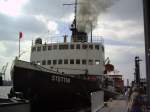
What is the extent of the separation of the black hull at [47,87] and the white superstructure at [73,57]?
143 inches

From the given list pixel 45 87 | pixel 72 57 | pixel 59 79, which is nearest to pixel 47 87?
pixel 45 87

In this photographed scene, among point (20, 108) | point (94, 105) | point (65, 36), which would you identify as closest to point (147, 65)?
point (20, 108)

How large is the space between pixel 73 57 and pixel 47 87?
300 inches

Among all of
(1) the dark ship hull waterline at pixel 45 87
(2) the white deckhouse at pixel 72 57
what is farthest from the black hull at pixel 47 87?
(2) the white deckhouse at pixel 72 57

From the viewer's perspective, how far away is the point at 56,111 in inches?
627

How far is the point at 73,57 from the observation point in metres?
22.6

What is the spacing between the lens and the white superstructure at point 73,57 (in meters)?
22.4

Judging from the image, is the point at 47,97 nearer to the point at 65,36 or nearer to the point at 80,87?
the point at 80,87

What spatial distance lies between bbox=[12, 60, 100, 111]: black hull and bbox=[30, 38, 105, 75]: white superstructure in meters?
3.63

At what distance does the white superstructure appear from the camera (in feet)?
73.4

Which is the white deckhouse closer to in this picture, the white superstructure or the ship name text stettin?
the white superstructure

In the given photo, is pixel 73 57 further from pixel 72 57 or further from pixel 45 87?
pixel 45 87

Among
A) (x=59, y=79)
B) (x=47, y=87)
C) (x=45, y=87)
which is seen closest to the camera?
(x=45, y=87)

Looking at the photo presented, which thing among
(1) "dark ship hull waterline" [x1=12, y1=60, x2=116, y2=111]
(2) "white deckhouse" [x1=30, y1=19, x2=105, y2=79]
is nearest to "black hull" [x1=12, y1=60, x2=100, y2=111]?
(1) "dark ship hull waterline" [x1=12, y1=60, x2=116, y2=111]
